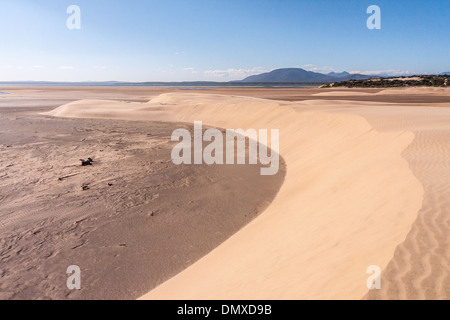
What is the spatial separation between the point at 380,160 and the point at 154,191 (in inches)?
206

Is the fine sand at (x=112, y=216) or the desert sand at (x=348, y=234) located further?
the fine sand at (x=112, y=216)

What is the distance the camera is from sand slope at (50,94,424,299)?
9.50 ft

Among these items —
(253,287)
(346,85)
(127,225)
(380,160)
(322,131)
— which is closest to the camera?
(253,287)

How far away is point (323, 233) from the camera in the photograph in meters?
4.06

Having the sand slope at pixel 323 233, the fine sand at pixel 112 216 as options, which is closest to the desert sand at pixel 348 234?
the sand slope at pixel 323 233

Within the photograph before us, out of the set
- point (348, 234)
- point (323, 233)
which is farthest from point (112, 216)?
point (348, 234)

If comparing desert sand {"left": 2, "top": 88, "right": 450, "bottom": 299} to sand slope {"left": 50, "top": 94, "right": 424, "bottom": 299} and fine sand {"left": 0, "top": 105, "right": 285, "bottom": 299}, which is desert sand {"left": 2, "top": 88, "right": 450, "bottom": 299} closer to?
sand slope {"left": 50, "top": 94, "right": 424, "bottom": 299}

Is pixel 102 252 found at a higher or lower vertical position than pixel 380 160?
lower

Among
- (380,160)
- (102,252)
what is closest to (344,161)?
(380,160)

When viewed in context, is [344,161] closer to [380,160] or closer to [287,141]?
[380,160]

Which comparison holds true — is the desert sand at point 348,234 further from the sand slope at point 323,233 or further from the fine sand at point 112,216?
the fine sand at point 112,216

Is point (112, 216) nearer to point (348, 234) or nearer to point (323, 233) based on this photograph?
point (323, 233)

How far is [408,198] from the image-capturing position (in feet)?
13.5

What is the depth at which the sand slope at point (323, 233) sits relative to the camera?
290cm
